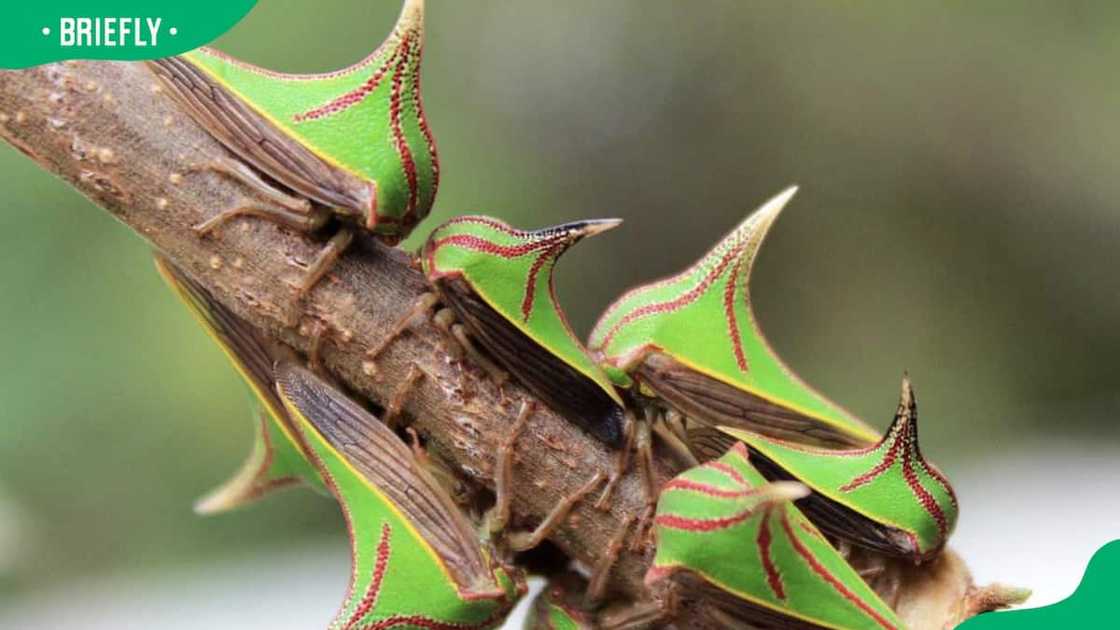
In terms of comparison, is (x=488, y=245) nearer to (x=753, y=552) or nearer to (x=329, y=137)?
(x=329, y=137)

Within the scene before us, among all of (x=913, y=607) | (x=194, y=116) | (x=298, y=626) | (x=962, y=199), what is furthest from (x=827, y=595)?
(x=962, y=199)

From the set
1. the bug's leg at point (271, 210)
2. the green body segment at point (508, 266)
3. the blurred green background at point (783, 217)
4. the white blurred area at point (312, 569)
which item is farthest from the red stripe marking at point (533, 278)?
the white blurred area at point (312, 569)

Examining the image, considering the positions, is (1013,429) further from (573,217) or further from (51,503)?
(51,503)

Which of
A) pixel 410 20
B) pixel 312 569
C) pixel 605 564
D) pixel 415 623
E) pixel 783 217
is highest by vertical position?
pixel 783 217

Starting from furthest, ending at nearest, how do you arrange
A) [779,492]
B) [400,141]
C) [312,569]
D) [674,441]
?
[312,569], [674,441], [400,141], [779,492]

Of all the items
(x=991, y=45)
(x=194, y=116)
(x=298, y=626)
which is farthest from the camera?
(x=991, y=45)

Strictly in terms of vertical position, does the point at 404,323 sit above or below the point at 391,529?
above

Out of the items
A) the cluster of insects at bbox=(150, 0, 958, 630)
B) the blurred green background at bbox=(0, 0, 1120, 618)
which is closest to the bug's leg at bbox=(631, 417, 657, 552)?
the cluster of insects at bbox=(150, 0, 958, 630)

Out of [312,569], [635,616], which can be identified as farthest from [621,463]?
[312,569]
